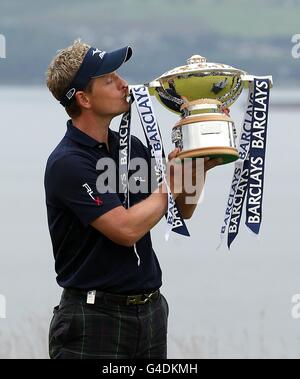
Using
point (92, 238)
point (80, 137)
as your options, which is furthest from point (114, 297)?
point (80, 137)

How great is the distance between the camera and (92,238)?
2.38 meters

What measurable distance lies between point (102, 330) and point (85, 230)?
0.96 feet

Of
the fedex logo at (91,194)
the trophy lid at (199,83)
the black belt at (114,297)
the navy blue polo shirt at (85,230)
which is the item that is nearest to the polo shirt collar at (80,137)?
the navy blue polo shirt at (85,230)

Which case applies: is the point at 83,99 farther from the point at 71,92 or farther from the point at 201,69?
the point at 201,69

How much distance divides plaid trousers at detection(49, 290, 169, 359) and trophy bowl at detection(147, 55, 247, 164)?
49 centimetres

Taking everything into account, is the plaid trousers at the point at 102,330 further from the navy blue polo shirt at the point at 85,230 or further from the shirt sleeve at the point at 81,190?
the shirt sleeve at the point at 81,190

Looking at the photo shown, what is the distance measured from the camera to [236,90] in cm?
246

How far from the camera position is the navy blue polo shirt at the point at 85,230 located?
2.33 m

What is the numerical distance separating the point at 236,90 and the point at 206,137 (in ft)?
0.79

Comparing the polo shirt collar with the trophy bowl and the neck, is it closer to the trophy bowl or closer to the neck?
the neck

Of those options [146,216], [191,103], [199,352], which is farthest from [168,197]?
[199,352]

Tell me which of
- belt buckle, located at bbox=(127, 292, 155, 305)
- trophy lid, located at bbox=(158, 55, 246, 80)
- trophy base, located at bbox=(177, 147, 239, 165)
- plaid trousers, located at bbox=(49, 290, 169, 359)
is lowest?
plaid trousers, located at bbox=(49, 290, 169, 359)

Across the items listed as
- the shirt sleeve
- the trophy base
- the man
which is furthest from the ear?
the trophy base

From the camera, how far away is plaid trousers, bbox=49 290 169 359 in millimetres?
2389
